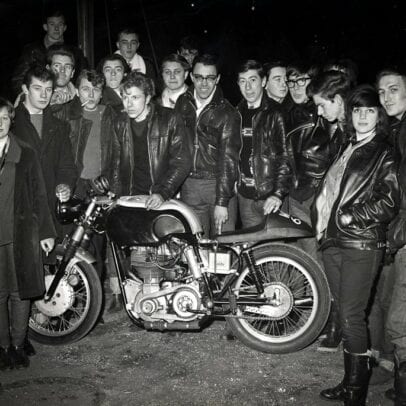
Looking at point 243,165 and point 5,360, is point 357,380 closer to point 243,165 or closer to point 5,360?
point 243,165

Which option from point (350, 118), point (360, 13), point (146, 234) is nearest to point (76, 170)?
point (146, 234)

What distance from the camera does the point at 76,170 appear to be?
190 inches

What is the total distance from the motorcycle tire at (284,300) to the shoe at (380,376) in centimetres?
53

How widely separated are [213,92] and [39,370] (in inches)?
116

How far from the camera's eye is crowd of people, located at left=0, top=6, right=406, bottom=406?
11.1ft

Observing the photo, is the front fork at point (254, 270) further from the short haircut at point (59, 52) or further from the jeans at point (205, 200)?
the short haircut at point (59, 52)

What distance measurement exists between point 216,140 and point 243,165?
0.36m

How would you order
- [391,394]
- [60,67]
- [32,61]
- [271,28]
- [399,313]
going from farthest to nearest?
[271,28] < [32,61] < [60,67] < [391,394] < [399,313]

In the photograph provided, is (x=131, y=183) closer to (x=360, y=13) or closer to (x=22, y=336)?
(x=22, y=336)

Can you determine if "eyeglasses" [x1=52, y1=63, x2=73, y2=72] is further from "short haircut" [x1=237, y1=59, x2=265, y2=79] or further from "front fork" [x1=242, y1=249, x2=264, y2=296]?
"front fork" [x1=242, y1=249, x2=264, y2=296]

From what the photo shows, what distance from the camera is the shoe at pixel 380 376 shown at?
375 centimetres

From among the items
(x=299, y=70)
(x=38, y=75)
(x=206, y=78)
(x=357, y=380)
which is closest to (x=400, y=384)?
(x=357, y=380)

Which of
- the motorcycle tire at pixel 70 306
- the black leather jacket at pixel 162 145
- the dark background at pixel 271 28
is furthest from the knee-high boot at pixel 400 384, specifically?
the dark background at pixel 271 28

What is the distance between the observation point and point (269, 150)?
4695mm
